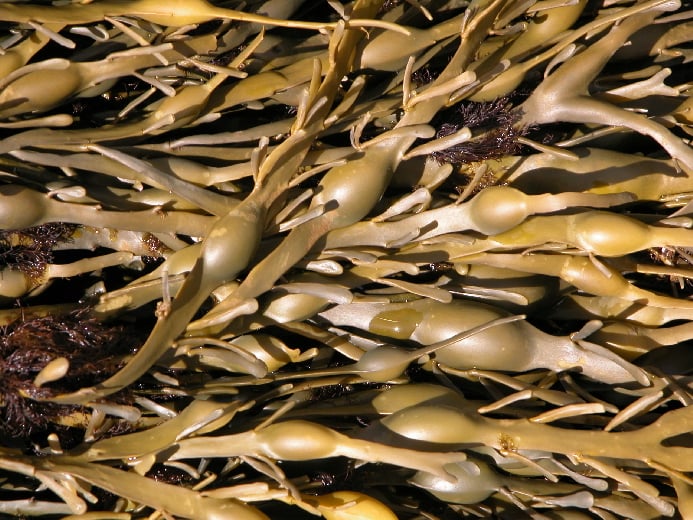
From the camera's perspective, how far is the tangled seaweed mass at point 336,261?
94 centimetres

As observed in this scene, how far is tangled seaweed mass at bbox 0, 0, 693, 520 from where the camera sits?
0.94m

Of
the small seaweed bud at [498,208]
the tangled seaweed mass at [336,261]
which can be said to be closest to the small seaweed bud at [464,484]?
the tangled seaweed mass at [336,261]

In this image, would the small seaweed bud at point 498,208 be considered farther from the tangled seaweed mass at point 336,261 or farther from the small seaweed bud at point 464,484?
the small seaweed bud at point 464,484

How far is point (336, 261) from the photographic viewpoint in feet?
3.46

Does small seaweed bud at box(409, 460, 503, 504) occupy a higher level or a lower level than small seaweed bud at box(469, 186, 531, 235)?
lower

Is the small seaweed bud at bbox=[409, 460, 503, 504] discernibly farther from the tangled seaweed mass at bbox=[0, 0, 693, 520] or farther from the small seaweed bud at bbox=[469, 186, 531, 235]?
the small seaweed bud at bbox=[469, 186, 531, 235]

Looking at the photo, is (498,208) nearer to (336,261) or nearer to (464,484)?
(336,261)

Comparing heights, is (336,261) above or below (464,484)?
above

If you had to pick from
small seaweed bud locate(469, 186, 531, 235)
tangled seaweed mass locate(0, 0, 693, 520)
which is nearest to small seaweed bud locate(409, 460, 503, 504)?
tangled seaweed mass locate(0, 0, 693, 520)

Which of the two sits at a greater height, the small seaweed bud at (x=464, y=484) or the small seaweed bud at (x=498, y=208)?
the small seaweed bud at (x=498, y=208)

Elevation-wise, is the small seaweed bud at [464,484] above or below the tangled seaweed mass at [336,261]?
below

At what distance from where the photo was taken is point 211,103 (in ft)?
3.39

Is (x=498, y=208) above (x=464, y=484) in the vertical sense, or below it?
above

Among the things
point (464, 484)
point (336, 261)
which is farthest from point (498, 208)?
point (464, 484)
